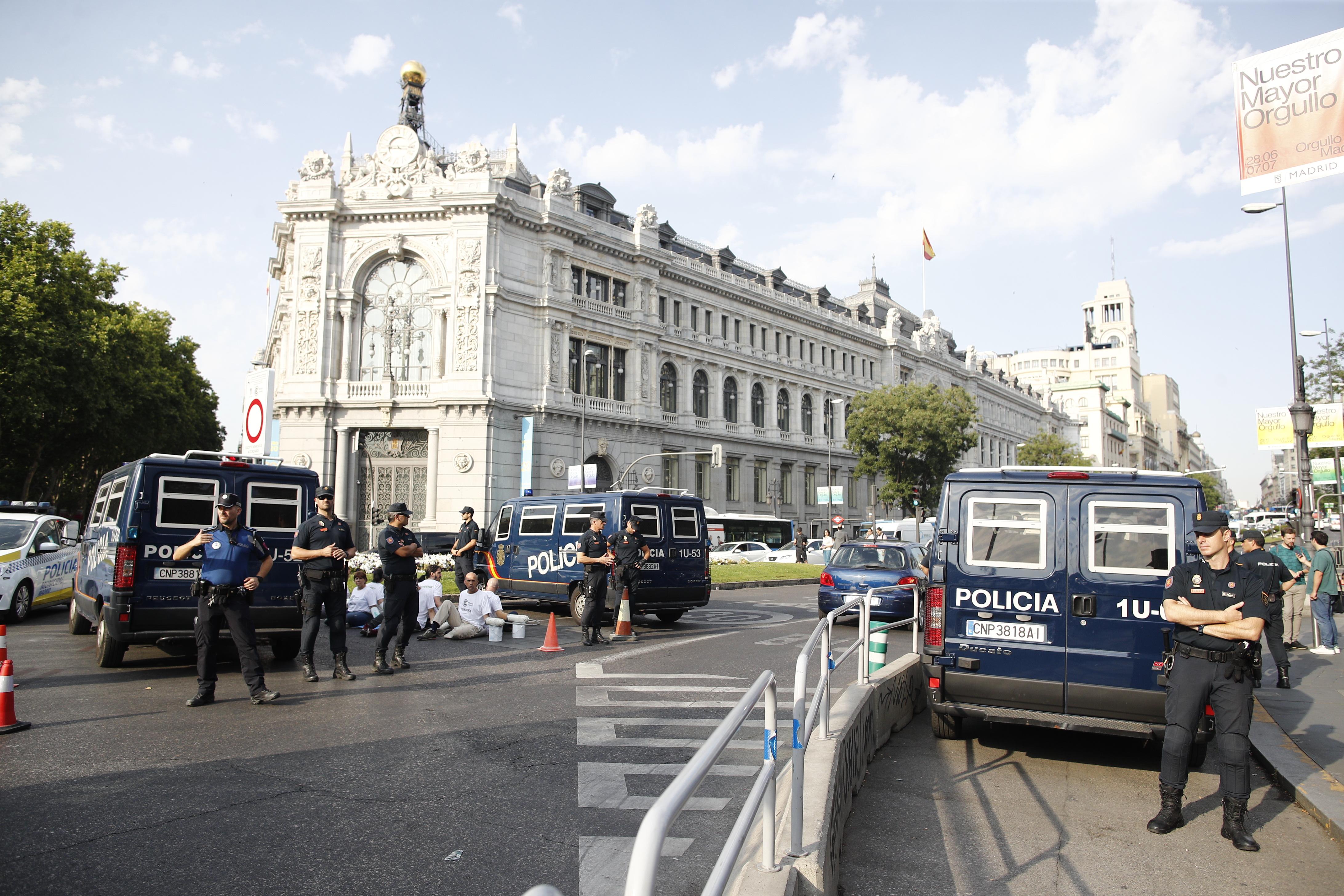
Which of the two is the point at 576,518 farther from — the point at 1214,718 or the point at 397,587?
the point at 1214,718

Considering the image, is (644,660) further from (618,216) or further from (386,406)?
(618,216)

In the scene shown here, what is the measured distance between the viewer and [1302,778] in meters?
6.44

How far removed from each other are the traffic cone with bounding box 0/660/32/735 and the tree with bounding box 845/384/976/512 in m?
49.1

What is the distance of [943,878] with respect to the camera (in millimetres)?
4645

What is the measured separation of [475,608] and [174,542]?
5.18m

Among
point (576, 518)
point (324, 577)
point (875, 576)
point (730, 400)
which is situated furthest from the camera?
point (730, 400)

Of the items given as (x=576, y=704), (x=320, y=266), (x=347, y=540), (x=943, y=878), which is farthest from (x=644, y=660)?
(x=320, y=266)

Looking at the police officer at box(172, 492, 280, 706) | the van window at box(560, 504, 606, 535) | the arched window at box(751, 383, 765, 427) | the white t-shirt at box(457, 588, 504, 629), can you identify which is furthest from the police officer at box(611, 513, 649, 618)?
the arched window at box(751, 383, 765, 427)

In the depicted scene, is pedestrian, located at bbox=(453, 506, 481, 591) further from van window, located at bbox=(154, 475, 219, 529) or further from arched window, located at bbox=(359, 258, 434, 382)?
arched window, located at bbox=(359, 258, 434, 382)

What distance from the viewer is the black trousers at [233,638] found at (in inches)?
322

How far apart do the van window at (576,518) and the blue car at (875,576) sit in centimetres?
449

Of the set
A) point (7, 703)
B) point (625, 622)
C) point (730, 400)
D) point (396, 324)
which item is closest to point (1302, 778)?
point (625, 622)

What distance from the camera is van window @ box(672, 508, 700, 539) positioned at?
1614 cm

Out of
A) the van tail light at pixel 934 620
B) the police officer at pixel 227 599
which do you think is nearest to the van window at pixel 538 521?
the police officer at pixel 227 599
